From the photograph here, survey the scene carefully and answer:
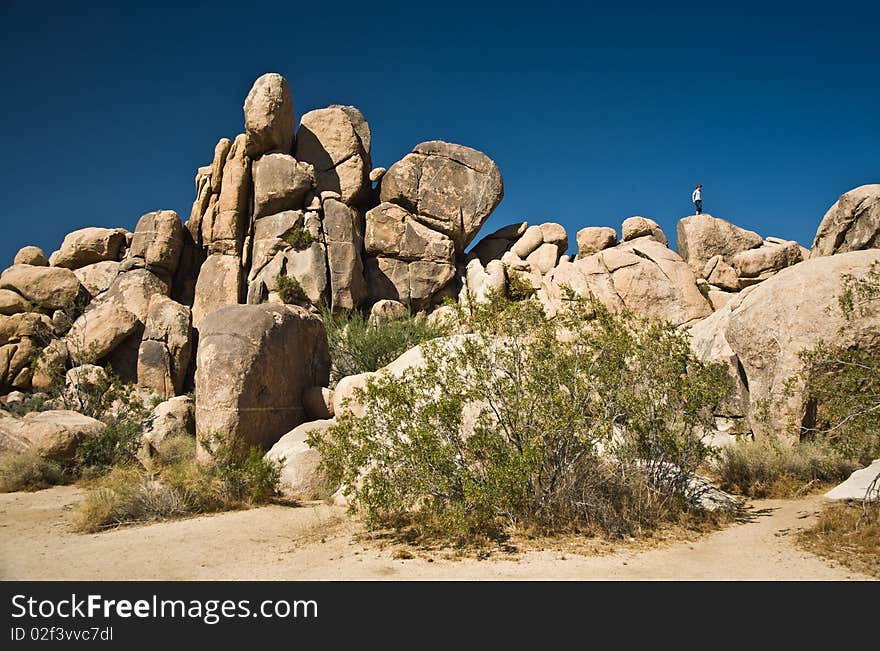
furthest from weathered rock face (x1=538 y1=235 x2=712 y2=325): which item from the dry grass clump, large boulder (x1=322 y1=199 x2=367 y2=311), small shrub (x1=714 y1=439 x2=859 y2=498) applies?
the dry grass clump

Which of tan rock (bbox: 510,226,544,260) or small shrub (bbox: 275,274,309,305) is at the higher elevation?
tan rock (bbox: 510,226,544,260)

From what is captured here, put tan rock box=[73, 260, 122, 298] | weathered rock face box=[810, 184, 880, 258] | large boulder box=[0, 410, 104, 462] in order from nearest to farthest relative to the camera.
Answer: large boulder box=[0, 410, 104, 462] → weathered rock face box=[810, 184, 880, 258] → tan rock box=[73, 260, 122, 298]

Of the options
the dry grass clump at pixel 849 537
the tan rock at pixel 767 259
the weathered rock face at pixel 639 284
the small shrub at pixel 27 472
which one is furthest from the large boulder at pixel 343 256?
the dry grass clump at pixel 849 537

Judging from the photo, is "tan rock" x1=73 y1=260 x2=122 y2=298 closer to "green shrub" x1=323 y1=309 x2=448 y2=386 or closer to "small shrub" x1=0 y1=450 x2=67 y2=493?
"green shrub" x1=323 y1=309 x2=448 y2=386

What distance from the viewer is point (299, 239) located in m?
24.7

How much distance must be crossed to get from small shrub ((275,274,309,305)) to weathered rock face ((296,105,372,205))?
4.68 meters

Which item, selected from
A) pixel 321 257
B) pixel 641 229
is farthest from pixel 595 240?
pixel 321 257

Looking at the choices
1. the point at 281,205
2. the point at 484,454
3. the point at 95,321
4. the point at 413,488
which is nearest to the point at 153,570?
the point at 413,488

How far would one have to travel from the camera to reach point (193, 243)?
27250mm

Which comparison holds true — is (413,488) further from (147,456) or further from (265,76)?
(265,76)

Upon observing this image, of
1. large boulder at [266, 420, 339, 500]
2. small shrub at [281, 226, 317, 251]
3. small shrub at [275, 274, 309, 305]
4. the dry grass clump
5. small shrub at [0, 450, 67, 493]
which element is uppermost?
small shrub at [281, 226, 317, 251]

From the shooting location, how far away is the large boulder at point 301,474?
34.3 ft

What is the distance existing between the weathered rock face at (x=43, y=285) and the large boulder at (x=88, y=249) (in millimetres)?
1739

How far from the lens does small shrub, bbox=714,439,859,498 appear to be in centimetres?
967
